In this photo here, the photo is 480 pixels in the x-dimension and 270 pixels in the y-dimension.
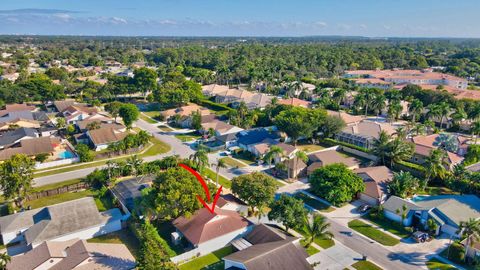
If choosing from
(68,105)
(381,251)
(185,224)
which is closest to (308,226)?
(381,251)

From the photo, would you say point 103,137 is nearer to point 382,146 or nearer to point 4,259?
point 4,259

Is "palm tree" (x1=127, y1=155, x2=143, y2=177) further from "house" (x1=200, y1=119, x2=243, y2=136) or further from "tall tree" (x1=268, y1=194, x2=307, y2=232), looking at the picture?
"tall tree" (x1=268, y1=194, x2=307, y2=232)

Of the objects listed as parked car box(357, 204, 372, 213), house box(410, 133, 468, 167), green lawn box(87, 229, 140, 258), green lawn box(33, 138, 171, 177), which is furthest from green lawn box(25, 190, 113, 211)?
house box(410, 133, 468, 167)

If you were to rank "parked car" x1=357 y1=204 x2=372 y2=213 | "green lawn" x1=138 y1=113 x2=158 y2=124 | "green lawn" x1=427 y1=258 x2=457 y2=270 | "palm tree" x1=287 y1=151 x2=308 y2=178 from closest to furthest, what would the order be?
"green lawn" x1=427 y1=258 x2=457 y2=270 → "parked car" x1=357 y1=204 x2=372 y2=213 → "palm tree" x1=287 y1=151 x2=308 y2=178 → "green lawn" x1=138 y1=113 x2=158 y2=124

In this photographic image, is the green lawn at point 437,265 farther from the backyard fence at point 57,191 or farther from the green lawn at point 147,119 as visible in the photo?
the green lawn at point 147,119

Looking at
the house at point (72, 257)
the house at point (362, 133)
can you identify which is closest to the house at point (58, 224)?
the house at point (72, 257)

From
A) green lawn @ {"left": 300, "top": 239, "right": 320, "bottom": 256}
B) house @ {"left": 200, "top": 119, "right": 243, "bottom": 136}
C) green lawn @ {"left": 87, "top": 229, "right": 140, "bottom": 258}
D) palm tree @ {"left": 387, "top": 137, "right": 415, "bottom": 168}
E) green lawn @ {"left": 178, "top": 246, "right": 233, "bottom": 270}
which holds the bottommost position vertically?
green lawn @ {"left": 178, "top": 246, "right": 233, "bottom": 270}
